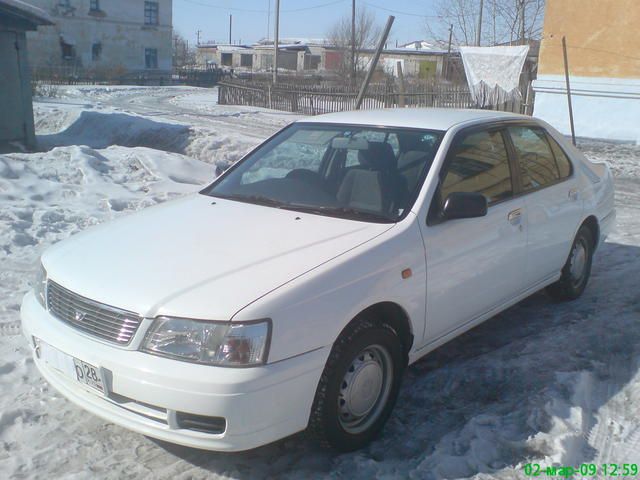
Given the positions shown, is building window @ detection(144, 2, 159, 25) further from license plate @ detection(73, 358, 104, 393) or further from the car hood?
license plate @ detection(73, 358, 104, 393)

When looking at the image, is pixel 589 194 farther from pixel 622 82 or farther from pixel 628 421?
pixel 622 82

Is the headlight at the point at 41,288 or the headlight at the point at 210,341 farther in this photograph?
the headlight at the point at 41,288

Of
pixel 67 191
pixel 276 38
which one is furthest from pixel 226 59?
pixel 67 191

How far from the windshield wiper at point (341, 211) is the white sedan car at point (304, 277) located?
0.05ft

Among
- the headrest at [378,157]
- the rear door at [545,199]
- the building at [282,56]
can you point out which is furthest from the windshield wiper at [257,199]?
the building at [282,56]

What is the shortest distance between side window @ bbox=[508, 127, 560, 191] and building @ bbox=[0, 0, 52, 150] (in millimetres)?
11735

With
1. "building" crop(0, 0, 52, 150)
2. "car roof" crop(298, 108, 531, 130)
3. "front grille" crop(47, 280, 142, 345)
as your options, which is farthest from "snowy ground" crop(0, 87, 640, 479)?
"building" crop(0, 0, 52, 150)

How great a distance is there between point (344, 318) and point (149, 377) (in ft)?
2.97

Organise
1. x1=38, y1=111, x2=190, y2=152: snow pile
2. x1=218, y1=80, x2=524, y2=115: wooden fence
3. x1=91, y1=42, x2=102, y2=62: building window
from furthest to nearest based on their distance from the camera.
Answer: x1=91, y1=42, x2=102, y2=62: building window
x1=218, y1=80, x2=524, y2=115: wooden fence
x1=38, y1=111, x2=190, y2=152: snow pile

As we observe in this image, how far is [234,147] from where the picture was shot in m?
13.3

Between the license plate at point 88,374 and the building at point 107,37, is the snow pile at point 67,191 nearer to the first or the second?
the license plate at point 88,374

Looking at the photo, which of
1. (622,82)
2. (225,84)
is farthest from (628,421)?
(225,84)

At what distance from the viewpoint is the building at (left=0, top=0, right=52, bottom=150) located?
13672 millimetres

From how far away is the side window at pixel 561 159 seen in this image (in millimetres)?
5281
